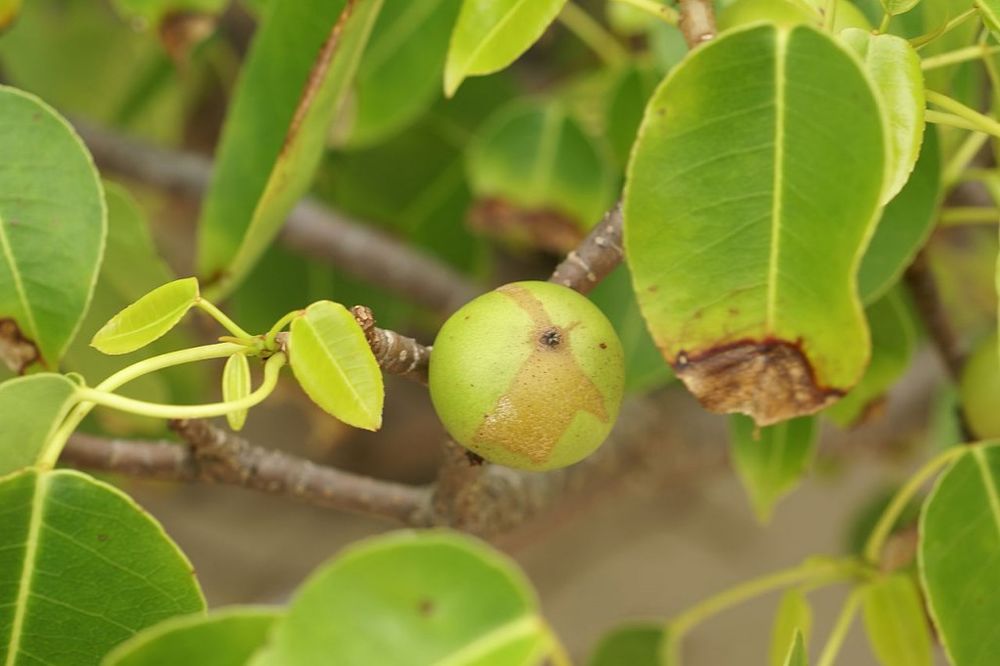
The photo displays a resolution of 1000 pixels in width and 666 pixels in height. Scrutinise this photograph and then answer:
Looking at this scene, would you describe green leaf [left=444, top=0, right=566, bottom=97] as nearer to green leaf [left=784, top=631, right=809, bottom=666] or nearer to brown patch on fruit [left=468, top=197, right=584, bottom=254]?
green leaf [left=784, top=631, right=809, bottom=666]

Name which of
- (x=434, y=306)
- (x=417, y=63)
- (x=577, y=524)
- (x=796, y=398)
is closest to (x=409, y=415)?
(x=577, y=524)

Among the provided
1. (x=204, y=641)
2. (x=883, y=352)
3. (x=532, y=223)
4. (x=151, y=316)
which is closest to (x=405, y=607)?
(x=204, y=641)

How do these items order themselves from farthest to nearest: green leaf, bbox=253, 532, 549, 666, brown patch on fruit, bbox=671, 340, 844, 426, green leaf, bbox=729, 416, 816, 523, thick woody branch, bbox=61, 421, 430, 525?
green leaf, bbox=729, 416, 816, 523, thick woody branch, bbox=61, 421, 430, 525, brown patch on fruit, bbox=671, 340, 844, 426, green leaf, bbox=253, 532, 549, 666

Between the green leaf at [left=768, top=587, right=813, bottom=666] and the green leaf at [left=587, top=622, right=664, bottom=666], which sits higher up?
the green leaf at [left=768, top=587, right=813, bottom=666]

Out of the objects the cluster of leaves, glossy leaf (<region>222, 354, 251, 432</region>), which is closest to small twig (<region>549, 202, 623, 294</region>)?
the cluster of leaves

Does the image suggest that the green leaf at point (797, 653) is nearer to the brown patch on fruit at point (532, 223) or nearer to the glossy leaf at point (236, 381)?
the glossy leaf at point (236, 381)

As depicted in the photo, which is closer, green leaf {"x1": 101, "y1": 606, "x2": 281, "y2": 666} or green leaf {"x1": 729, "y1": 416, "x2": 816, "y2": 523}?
green leaf {"x1": 101, "y1": 606, "x2": 281, "y2": 666}

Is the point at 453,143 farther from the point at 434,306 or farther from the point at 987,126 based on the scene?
the point at 987,126
